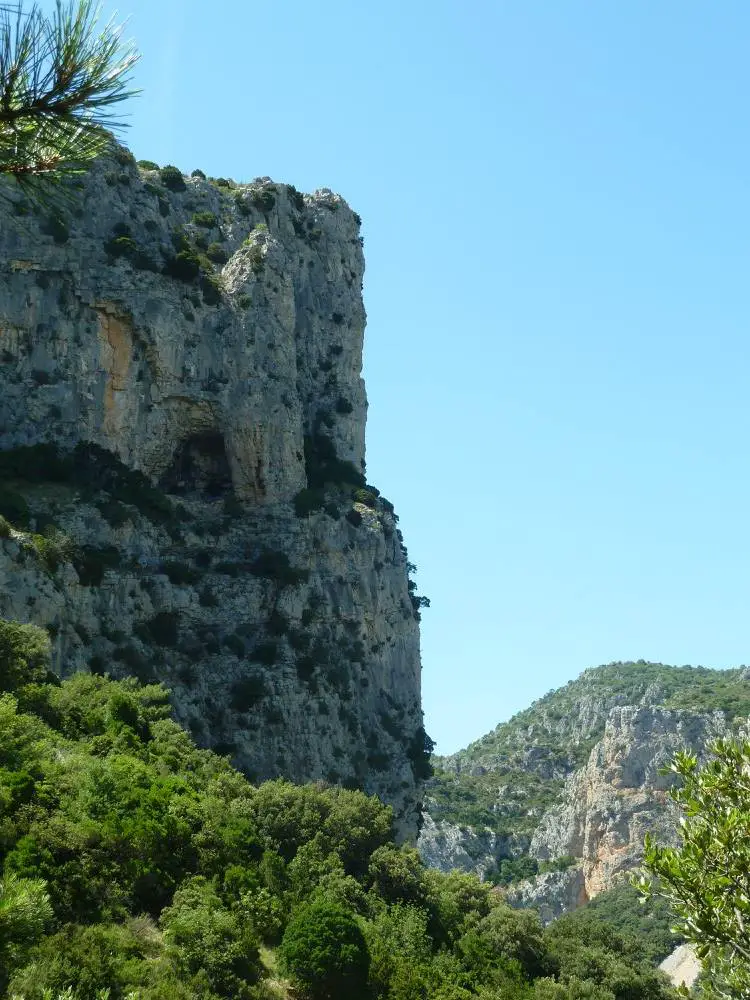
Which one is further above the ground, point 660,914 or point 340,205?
point 340,205

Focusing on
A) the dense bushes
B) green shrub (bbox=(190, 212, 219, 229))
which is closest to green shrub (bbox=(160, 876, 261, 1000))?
the dense bushes

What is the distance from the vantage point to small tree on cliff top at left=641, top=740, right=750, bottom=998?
1143cm

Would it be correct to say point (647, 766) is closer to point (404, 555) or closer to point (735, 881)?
point (404, 555)

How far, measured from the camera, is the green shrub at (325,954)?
85.6 feet

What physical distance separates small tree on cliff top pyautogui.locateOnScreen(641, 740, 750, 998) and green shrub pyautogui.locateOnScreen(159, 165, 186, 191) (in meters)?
51.2

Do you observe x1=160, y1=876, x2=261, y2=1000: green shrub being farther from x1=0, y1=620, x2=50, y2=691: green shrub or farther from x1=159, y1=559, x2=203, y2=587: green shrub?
x1=159, y1=559, x2=203, y2=587: green shrub

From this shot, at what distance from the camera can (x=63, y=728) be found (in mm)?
32594

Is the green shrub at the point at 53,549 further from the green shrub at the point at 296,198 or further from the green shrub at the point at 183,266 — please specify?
the green shrub at the point at 296,198

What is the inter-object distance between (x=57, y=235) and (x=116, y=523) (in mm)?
13208

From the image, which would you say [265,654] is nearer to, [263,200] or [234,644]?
[234,644]

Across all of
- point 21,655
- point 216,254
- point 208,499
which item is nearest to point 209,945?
point 21,655

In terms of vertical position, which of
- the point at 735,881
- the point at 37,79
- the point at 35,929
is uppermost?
the point at 37,79

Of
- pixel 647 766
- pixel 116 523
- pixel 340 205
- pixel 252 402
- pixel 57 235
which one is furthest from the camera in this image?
pixel 647 766

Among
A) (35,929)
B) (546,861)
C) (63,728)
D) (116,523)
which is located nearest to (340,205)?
(116,523)
